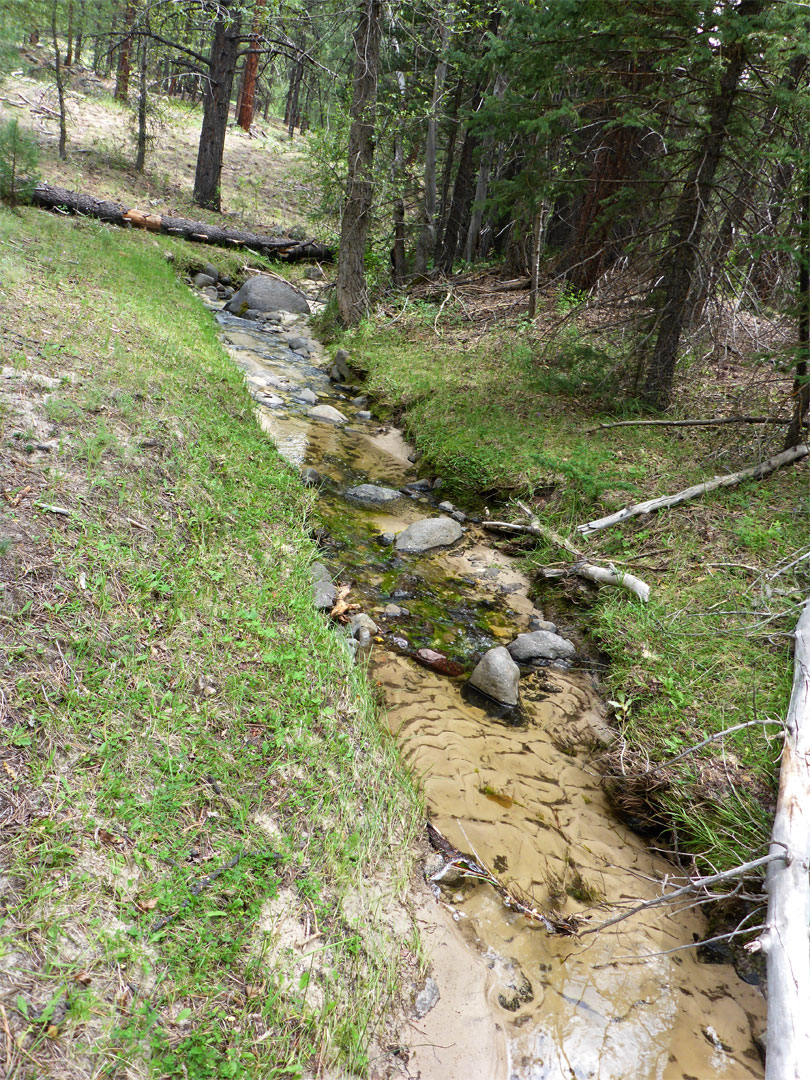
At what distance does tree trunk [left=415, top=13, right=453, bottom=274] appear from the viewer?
12055mm

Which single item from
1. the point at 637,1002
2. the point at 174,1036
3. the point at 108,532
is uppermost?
the point at 108,532

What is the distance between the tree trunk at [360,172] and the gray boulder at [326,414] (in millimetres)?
3854

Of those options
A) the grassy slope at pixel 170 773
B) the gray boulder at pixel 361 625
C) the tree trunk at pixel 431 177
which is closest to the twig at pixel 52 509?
the grassy slope at pixel 170 773

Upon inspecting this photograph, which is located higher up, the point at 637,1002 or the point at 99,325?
the point at 99,325

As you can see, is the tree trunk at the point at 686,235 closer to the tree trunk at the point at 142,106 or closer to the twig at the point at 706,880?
the twig at the point at 706,880

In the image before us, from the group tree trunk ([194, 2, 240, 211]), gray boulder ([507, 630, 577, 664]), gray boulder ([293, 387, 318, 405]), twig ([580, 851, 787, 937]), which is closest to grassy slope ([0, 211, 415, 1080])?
twig ([580, 851, 787, 937])

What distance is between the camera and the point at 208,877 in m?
2.22

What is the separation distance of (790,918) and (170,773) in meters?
2.41

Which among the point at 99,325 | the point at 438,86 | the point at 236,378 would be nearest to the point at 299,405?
the point at 236,378

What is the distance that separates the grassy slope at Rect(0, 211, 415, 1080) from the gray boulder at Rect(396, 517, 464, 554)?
1216 mm

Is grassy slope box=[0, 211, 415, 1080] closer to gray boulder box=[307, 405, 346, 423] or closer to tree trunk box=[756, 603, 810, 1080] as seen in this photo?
tree trunk box=[756, 603, 810, 1080]

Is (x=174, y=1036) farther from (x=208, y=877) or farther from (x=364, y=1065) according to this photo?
(x=364, y=1065)

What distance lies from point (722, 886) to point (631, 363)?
5668 millimetres

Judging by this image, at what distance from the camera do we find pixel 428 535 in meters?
5.74
